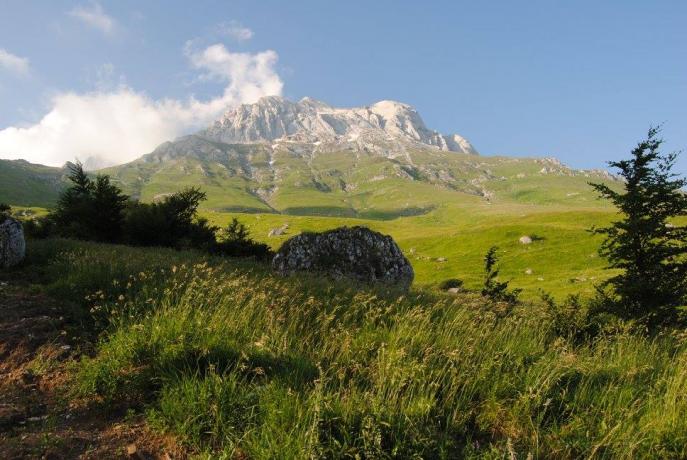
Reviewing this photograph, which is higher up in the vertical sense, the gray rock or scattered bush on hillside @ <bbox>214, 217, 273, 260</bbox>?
scattered bush on hillside @ <bbox>214, 217, 273, 260</bbox>

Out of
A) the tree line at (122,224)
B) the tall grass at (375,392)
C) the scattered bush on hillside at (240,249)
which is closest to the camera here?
the tall grass at (375,392)

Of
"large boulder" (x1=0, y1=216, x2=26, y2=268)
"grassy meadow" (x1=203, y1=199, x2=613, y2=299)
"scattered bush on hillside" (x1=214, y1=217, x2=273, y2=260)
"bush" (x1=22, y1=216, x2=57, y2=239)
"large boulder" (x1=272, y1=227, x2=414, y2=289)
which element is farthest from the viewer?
"grassy meadow" (x1=203, y1=199, x2=613, y2=299)

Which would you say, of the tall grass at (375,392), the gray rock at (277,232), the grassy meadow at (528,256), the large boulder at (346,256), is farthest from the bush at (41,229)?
the gray rock at (277,232)

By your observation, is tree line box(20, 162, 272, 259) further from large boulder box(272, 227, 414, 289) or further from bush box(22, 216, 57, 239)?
large boulder box(272, 227, 414, 289)

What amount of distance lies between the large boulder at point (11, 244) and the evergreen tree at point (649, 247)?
22.4m

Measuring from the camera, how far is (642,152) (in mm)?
17188

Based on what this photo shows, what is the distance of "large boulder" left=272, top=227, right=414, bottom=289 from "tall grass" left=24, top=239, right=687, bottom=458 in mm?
13397

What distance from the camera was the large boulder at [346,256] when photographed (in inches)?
854

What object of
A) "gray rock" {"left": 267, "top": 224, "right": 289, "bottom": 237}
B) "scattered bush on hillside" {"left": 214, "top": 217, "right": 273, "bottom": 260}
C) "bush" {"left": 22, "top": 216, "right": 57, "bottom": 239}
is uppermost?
"bush" {"left": 22, "top": 216, "right": 57, "bottom": 239}

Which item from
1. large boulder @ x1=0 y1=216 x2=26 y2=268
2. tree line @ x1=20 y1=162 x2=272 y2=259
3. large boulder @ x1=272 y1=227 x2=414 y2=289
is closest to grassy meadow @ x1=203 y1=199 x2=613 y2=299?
large boulder @ x1=272 y1=227 x2=414 y2=289

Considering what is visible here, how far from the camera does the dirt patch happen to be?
505 cm

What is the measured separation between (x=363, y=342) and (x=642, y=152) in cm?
1638

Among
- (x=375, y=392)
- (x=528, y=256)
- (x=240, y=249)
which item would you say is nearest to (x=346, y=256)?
(x=240, y=249)

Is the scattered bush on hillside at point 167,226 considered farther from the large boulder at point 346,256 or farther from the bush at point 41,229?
the large boulder at point 346,256
